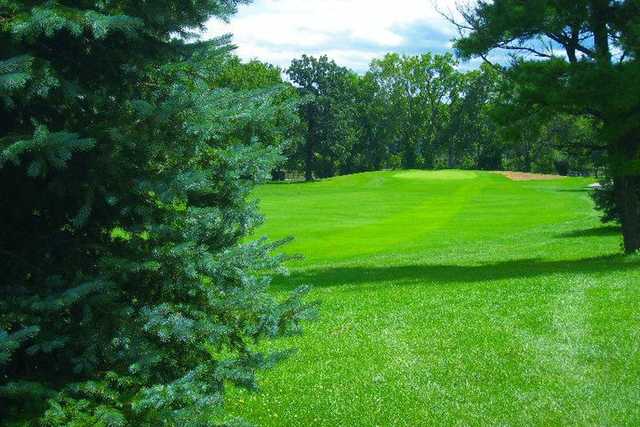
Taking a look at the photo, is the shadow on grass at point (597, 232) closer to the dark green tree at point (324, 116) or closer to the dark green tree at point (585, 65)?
the dark green tree at point (585, 65)

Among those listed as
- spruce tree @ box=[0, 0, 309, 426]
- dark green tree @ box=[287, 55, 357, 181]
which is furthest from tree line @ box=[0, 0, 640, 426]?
dark green tree @ box=[287, 55, 357, 181]

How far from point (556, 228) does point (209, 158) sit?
3164 centimetres

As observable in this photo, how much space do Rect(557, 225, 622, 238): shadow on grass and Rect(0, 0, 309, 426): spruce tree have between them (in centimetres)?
2717

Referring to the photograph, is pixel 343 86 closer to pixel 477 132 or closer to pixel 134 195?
Answer: pixel 477 132

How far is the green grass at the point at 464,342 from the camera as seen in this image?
736cm

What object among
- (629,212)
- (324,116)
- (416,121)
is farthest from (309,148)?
(629,212)

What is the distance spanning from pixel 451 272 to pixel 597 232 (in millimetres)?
15614

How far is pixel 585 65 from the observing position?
1841cm

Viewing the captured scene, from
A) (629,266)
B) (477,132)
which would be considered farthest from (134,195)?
(477,132)

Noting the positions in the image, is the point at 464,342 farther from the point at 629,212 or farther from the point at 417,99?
the point at 417,99

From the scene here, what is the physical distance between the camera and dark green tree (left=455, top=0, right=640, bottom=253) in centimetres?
1791

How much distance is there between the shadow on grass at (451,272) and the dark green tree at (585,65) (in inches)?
93.5

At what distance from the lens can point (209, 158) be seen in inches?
204

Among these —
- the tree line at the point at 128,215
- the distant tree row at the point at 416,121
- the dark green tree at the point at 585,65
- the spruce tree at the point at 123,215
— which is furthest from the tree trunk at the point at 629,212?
the distant tree row at the point at 416,121
